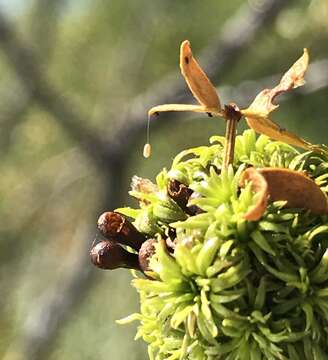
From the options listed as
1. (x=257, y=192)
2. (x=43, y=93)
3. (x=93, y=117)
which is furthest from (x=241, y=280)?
(x=93, y=117)

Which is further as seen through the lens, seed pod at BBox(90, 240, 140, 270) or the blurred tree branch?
the blurred tree branch

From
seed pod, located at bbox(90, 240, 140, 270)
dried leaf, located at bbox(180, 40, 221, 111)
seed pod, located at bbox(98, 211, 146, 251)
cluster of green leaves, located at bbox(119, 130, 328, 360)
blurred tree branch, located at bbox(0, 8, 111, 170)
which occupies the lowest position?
cluster of green leaves, located at bbox(119, 130, 328, 360)

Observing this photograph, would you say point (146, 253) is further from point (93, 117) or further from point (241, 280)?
point (93, 117)

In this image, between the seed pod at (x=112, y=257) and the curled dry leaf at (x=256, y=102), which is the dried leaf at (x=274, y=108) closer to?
the curled dry leaf at (x=256, y=102)

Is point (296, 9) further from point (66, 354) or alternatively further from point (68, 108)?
point (66, 354)

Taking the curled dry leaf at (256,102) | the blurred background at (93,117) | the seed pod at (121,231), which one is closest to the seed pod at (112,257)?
the seed pod at (121,231)

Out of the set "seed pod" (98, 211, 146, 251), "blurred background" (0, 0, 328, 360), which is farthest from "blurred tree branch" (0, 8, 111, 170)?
"seed pod" (98, 211, 146, 251)

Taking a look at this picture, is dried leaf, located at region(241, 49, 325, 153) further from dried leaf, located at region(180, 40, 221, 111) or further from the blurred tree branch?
the blurred tree branch
